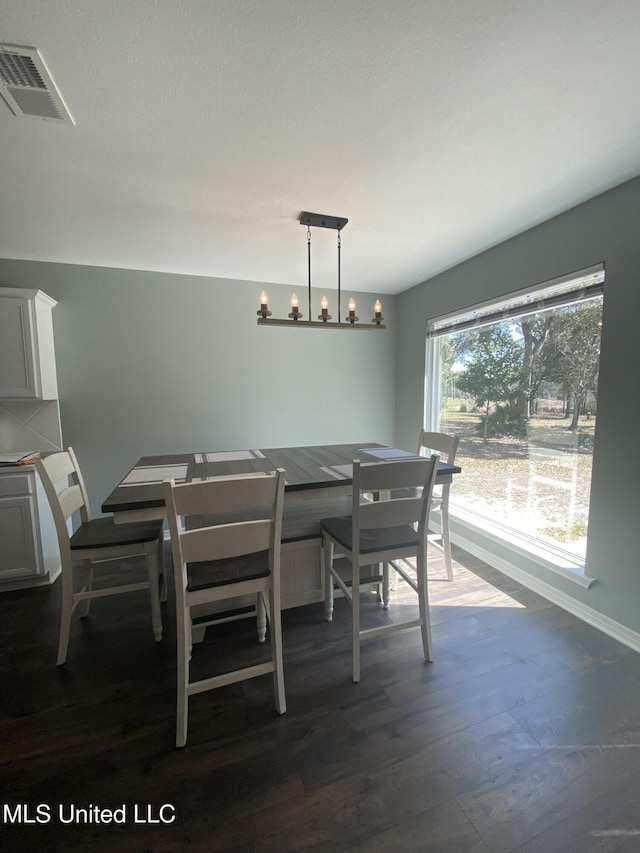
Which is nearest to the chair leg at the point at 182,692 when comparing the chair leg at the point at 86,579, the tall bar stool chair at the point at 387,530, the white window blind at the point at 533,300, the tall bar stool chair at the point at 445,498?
the tall bar stool chair at the point at 387,530

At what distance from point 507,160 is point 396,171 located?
0.51 meters

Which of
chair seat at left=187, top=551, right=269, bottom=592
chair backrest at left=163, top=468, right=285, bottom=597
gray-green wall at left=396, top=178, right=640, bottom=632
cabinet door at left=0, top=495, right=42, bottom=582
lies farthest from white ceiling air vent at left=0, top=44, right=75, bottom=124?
gray-green wall at left=396, top=178, right=640, bottom=632

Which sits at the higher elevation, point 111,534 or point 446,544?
point 111,534

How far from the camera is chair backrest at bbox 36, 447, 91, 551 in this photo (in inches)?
67.1

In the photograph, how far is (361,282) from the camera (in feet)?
11.3

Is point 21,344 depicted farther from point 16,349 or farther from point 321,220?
point 321,220

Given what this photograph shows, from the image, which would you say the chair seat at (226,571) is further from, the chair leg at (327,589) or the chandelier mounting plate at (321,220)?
the chandelier mounting plate at (321,220)

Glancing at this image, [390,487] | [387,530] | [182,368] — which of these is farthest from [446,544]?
[182,368]

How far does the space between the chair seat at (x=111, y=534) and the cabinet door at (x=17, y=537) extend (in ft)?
2.29

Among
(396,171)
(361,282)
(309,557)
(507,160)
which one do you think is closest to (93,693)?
(309,557)

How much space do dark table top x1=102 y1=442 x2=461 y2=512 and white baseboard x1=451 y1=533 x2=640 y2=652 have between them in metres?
1.08

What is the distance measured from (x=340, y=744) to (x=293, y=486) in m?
1.04

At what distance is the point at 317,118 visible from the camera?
4.50ft

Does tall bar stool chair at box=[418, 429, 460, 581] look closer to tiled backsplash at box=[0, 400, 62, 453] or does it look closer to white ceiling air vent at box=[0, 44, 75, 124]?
white ceiling air vent at box=[0, 44, 75, 124]
